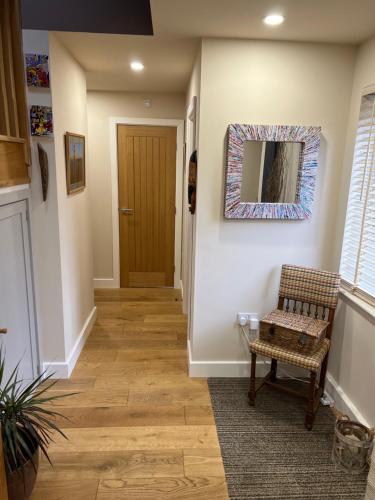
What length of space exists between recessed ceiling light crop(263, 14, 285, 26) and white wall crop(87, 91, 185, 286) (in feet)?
8.02

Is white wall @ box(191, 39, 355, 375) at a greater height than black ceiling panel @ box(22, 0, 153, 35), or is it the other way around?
black ceiling panel @ box(22, 0, 153, 35)

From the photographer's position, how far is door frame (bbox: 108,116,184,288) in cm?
441

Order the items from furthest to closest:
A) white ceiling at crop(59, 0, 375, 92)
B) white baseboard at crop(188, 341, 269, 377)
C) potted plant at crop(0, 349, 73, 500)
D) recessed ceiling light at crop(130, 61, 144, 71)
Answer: recessed ceiling light at crop(130, 61, 144, 71) → white baseboard at crop(188, 341, 269, 377) → white ceiling at crop(59, 0, 375, 92) → potted plant at crop(0, 349, 73, 500)

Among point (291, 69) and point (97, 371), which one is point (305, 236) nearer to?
point (291, 69)

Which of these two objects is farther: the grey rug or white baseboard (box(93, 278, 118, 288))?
white baseboard (box(93, 278, 118, 288))

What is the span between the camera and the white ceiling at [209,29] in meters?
1.82

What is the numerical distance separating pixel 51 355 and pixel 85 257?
1011 mm

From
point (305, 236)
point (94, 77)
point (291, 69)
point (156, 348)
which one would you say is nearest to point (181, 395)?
point (156, 348)

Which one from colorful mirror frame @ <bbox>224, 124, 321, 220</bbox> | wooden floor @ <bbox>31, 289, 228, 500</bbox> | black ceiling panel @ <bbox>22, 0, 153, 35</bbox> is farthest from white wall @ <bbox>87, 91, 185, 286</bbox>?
colorful mirror frame @ <bbox>224, 124, 321, 220</bbox>

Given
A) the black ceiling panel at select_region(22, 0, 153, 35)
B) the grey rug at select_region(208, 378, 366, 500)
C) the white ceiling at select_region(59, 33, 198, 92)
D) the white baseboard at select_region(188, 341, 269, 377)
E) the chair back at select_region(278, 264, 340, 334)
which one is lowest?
the grey rug at select_region(208, 378, 366, 500)

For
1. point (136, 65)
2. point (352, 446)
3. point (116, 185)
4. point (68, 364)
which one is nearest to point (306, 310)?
point (352, 446)

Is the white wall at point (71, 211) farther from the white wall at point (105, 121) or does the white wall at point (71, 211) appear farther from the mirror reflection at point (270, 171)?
the mirror reflection at point (270, 171)

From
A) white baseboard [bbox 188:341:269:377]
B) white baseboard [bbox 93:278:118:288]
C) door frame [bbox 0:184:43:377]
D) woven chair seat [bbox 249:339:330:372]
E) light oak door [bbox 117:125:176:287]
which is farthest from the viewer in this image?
white baseboard [bbox 93:278:118:288]

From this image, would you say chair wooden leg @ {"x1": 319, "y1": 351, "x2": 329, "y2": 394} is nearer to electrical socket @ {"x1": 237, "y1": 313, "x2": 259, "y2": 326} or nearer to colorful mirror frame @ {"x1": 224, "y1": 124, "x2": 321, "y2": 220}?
electrical socket @ {"x1": 237, "y1": 313, "x2": 259, "y2": 326}
